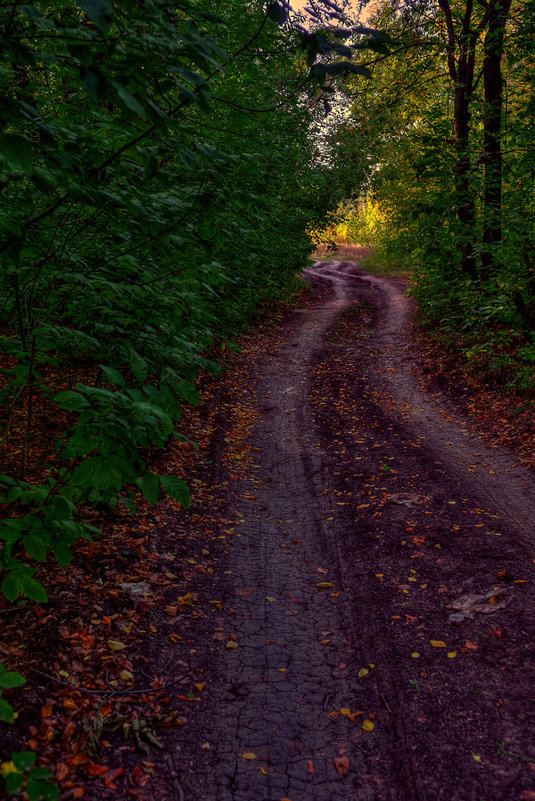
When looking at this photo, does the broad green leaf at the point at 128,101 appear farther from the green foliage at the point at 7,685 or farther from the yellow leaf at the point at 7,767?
the yellow leaf at the point at 7,767

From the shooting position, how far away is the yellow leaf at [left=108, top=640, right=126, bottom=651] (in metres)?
3.84

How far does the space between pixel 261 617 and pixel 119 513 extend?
2.11 meters

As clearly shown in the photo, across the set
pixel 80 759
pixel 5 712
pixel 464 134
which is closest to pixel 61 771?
pixel 80 759

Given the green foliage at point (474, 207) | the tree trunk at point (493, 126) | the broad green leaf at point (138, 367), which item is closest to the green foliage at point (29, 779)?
the broad green leaf at point (138, 367)

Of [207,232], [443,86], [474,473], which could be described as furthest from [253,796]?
[443,86]

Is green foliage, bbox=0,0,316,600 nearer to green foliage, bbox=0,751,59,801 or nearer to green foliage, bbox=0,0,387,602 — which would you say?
green foliage, bbox=0,0,387,602

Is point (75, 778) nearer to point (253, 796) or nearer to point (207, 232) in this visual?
point (253, 796)

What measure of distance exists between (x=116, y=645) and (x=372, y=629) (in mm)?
2087

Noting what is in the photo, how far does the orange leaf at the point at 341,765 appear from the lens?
306cm

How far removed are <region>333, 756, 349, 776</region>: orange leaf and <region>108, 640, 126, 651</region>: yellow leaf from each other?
1.73 meters

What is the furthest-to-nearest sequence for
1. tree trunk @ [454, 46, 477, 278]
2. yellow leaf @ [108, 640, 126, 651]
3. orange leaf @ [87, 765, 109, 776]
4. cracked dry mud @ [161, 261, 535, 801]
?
tree trunk @ [454, 46, 477, 278], yellow leaf @ [108, 640, 126, 651], cracked dry mud @ [161, 261, 535, 801], orange leaf @ [87, 765, 109, 776]

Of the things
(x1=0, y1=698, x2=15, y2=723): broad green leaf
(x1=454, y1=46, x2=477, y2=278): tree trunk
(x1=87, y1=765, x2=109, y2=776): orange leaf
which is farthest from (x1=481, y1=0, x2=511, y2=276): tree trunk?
(x1=0, y1=698, x2=15, y2=723): broad green leaf

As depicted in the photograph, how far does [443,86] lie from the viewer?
18.0m

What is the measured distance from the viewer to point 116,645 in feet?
12.7
